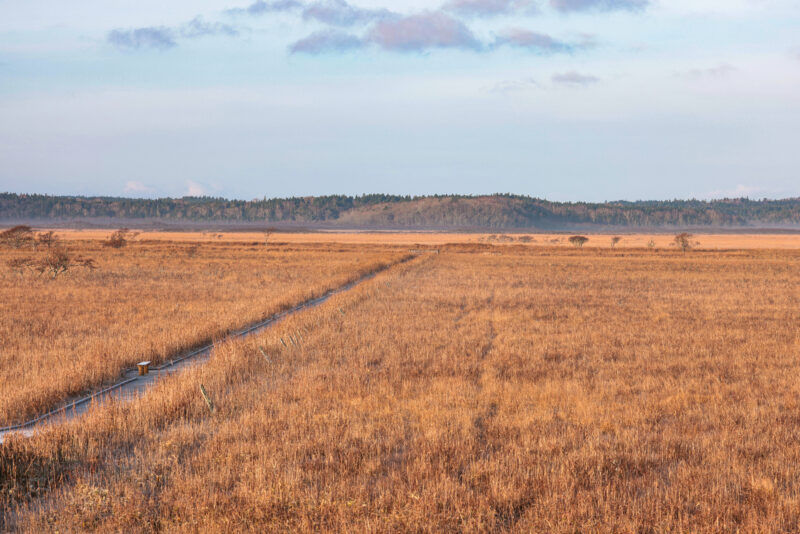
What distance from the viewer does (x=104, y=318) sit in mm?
21828

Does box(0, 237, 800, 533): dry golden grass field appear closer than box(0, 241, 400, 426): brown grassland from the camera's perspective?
Yes

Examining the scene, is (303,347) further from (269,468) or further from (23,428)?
(269,468)

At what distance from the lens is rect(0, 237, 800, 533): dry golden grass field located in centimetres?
652

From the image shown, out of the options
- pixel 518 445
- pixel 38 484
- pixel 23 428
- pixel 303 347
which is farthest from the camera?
pixel 303 347

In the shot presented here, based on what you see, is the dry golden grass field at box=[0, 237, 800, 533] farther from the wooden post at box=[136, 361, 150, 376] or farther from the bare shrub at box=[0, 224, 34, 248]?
the bare shrub at box=[0, 224, 34, 248]

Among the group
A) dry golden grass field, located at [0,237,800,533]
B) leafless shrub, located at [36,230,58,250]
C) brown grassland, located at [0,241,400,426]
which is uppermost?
leafless shrub, located at [36,230,58,250]

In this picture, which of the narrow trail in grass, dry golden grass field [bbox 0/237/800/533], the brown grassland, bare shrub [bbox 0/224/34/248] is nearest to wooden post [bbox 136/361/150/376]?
the narrow trail in grass

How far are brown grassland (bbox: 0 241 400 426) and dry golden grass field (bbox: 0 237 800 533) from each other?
1841 mm

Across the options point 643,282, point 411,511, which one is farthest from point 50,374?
point 643,282

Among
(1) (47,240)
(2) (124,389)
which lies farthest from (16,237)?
(2) (124,389)

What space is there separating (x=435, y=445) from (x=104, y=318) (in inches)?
659

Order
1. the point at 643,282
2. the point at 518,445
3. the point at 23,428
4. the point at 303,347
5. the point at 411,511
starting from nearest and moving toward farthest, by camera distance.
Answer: the point at 411,511, the point at 518,445, the point at 23,428, the point at 303,347, the point at 643,282

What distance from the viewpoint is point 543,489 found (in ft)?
23.5

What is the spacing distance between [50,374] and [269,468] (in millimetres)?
6923
